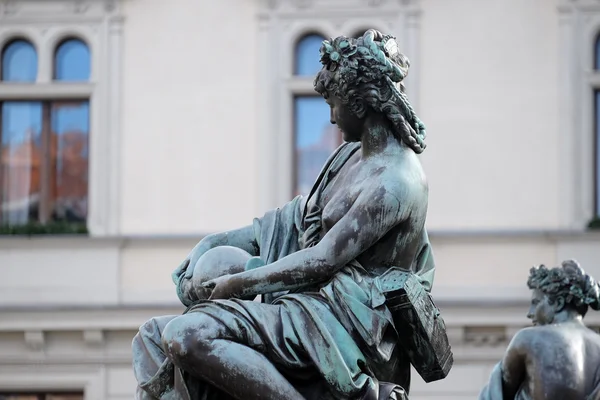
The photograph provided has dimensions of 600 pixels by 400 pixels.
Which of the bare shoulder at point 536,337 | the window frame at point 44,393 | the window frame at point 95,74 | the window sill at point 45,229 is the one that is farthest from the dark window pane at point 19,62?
the bare shoulder at point 536,337

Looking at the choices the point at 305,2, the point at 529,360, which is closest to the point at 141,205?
the point at 305,2

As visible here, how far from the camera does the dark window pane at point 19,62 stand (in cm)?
2475

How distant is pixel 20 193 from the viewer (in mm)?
24875

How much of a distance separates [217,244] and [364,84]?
66cm

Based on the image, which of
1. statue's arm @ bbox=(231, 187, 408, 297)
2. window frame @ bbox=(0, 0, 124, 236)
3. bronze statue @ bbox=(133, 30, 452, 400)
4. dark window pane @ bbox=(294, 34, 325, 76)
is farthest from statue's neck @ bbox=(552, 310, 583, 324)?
window frame @ bbox=(0, 0, 124, 236)

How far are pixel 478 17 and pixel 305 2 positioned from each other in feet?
6.43

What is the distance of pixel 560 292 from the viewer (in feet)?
30.2

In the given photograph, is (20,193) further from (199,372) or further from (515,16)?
(199,372)

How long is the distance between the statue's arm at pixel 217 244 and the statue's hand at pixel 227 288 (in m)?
0.19

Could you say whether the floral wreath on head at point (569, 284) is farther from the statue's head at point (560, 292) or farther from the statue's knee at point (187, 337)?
the statue's knee at point (187, 337)

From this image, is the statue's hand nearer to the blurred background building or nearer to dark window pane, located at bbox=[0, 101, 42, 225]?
the blurred background building

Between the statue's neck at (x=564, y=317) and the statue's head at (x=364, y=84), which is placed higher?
the statue's head at (x=364, y=84)

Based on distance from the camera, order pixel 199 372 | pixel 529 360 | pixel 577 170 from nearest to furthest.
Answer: pixel 199 372 → pixel 529 360 → pixel 577 170

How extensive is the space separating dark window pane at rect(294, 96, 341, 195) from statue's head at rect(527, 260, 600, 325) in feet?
49.5
